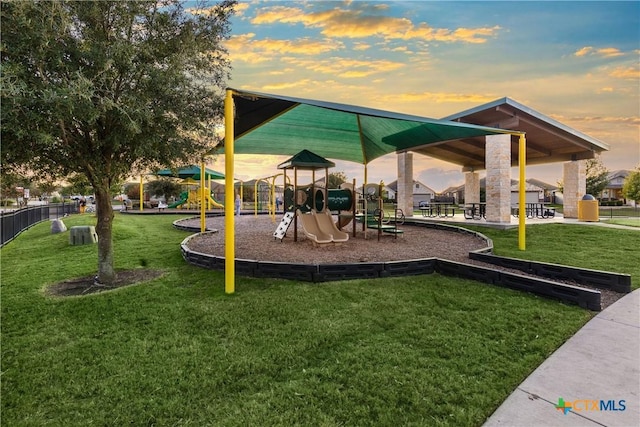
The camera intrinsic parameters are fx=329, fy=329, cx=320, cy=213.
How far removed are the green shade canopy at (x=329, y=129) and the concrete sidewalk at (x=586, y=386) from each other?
454 cm

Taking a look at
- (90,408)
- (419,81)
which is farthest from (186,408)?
(419,81)

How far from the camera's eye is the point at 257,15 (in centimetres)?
839

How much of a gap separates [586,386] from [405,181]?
50.4 ft

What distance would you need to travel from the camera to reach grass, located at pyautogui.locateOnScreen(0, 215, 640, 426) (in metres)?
2.60

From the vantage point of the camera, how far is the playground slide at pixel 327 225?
962 cm

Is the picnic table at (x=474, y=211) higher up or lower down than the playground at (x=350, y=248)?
higher up

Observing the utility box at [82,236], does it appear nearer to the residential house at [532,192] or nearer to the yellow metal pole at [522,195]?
the yellow metal pole at [522,195]

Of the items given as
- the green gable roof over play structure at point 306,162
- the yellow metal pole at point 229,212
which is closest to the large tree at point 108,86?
the yellow metal pole at point 229,212

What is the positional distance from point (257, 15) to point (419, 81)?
18.9 feet

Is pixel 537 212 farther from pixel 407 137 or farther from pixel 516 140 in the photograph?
pixel 407 137

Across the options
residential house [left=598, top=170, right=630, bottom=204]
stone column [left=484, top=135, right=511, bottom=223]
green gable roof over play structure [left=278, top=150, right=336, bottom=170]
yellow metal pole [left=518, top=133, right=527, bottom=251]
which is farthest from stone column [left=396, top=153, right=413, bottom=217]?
residential house [left=598, top=170, right=630, bottom=204]

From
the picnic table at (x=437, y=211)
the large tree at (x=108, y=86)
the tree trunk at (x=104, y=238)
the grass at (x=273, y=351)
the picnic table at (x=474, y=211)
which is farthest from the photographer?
the picnic table at (x=437, y=211)

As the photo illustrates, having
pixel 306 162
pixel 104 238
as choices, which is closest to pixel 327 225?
pixel 306 162

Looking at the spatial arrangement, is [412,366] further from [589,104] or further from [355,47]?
[589,104]
